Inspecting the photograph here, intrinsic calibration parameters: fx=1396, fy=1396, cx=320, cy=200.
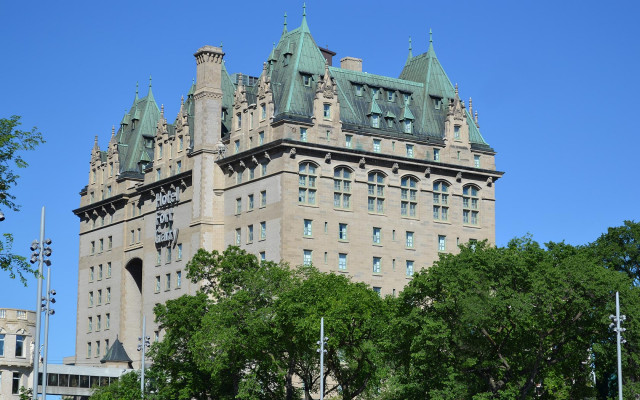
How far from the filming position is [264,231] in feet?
454

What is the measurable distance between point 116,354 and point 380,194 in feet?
116

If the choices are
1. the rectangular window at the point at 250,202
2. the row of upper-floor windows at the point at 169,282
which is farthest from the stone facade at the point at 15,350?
the row of upper-floor windows at the point at 169,282

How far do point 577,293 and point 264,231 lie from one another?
5029 cm

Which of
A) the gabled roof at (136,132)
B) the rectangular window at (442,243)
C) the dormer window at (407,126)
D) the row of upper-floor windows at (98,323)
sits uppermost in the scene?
the gabled roof at (136,132)

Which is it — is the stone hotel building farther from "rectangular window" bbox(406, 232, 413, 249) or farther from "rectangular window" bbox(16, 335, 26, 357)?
"rectangular window" bbox(16, 335, 26, 357)

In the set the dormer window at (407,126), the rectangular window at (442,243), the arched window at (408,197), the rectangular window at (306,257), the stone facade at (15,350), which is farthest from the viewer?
the dormer window at (407,126)

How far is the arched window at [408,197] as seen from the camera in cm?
14388

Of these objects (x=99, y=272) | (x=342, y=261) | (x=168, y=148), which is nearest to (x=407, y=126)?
(x=342, y=261)

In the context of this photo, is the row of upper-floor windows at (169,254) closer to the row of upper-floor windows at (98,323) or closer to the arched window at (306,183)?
the row of upper-floor windows at (98,323)

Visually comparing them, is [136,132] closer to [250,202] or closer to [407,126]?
[250,202]

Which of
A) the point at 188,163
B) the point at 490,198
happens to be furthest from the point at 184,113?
the point at 490,198

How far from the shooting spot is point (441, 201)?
146 metres

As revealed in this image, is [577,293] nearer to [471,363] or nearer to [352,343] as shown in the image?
[471,363]

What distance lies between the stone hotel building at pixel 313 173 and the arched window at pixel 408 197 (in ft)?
0.34
